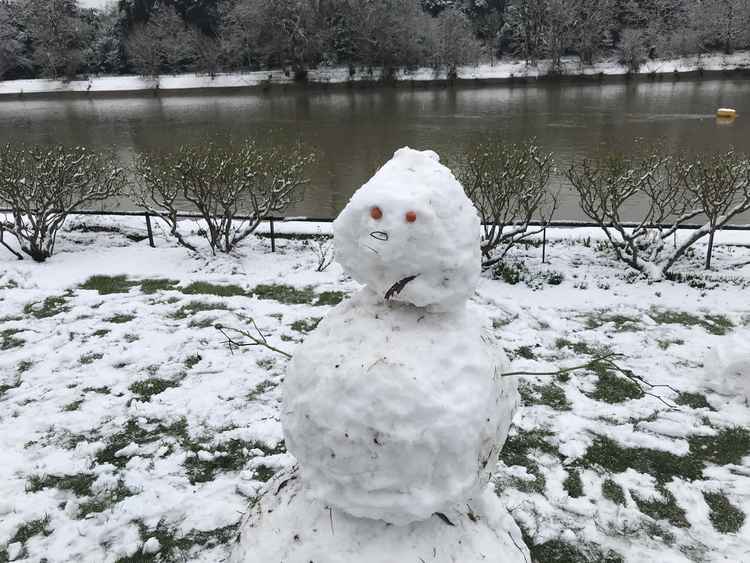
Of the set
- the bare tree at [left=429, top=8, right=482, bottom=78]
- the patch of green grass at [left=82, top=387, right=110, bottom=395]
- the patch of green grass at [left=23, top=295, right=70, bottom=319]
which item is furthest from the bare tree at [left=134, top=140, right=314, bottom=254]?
the bare tree at [left=429, top=8, right=482, bottom=78]

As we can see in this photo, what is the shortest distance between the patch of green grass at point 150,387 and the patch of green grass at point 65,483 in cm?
119

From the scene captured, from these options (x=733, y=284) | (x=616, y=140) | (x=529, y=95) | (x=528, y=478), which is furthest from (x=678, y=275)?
(x=529, y=95)

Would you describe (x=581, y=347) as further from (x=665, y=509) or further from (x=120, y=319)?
(x=120, y=319)

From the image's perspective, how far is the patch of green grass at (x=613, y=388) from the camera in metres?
6.12

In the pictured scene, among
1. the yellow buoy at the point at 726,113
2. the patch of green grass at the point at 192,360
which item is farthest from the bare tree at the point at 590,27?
the patch of green grass at the point at 192,360

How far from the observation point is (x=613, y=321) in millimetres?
7703

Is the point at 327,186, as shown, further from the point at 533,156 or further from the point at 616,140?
the point at 616,140

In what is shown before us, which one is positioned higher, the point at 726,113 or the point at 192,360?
the point at 726,113

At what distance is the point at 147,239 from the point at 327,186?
551 centimetres

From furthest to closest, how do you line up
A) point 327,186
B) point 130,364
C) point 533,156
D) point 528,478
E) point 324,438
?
1. point 327,186
2. point 533,156
3. point 130,364
4. point 528,478
5. point 324,438

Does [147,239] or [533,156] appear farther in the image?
[147,239]

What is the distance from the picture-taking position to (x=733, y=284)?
8.51 metres

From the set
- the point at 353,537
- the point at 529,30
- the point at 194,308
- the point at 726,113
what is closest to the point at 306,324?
the point at 194,308

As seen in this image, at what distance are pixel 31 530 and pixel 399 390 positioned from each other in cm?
367
